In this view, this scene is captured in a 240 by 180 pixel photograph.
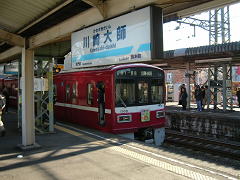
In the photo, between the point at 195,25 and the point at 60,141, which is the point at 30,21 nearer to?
the point at 60,141

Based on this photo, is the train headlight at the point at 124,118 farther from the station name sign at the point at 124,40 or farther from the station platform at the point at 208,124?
the station platform at the point at 208,124

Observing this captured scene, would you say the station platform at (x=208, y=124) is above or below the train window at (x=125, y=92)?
below

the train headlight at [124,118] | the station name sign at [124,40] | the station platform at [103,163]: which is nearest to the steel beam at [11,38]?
the station name sign at [124,40]

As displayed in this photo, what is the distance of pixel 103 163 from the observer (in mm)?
5391

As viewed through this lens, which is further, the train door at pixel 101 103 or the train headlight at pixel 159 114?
the train headlight at pixel 159 114

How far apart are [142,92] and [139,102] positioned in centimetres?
38

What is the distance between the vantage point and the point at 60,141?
7.48 m

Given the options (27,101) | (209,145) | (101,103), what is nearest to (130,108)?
(101,103)

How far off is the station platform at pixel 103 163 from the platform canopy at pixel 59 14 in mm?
2714

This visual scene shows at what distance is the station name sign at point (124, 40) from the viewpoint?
370 centimetres

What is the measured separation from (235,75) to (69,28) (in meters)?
24.5

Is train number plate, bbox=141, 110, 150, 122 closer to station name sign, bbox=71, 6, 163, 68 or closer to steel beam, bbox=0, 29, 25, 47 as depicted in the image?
station name sign, bbox=71, 6, 163, 68

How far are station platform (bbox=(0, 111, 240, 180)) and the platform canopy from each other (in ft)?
8.90

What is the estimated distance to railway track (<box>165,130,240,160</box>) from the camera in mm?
8875
